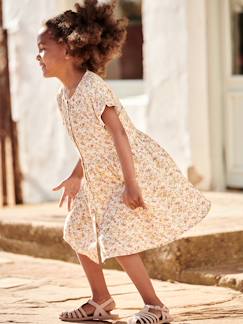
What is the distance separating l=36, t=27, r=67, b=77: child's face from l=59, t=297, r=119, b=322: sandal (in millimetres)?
1077

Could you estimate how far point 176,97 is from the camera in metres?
8.24

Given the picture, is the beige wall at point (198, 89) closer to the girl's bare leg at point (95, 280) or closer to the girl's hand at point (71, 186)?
the girl's hand at point (71, 186)

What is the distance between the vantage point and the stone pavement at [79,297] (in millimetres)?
5090

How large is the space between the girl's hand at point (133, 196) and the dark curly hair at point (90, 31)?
2.03 feet

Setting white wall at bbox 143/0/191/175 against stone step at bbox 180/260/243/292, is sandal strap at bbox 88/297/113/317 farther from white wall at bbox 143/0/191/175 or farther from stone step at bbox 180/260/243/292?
white wall at bbox 143/0/191/175

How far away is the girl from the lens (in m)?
4.84

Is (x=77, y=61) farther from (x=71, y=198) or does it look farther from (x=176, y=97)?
(x=176, y=97)

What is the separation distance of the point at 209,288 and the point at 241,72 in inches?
115

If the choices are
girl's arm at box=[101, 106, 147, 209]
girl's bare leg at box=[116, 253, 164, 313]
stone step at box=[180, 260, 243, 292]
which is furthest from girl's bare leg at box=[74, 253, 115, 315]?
stone step at box=[180, 260, 243, 292]

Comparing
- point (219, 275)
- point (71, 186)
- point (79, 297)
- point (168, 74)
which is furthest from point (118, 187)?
point (168, 74)

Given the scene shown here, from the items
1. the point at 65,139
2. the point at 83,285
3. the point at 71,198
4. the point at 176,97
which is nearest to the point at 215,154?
the point at 176,97

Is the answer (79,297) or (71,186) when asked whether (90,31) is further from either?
(79,297)

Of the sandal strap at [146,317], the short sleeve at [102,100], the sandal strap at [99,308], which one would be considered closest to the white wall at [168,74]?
the sandal strap at [99,308]

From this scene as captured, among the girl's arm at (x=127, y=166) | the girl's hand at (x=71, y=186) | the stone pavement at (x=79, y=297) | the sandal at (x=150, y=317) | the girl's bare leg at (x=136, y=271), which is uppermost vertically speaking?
the girl's arm at (x=127, y=166)
